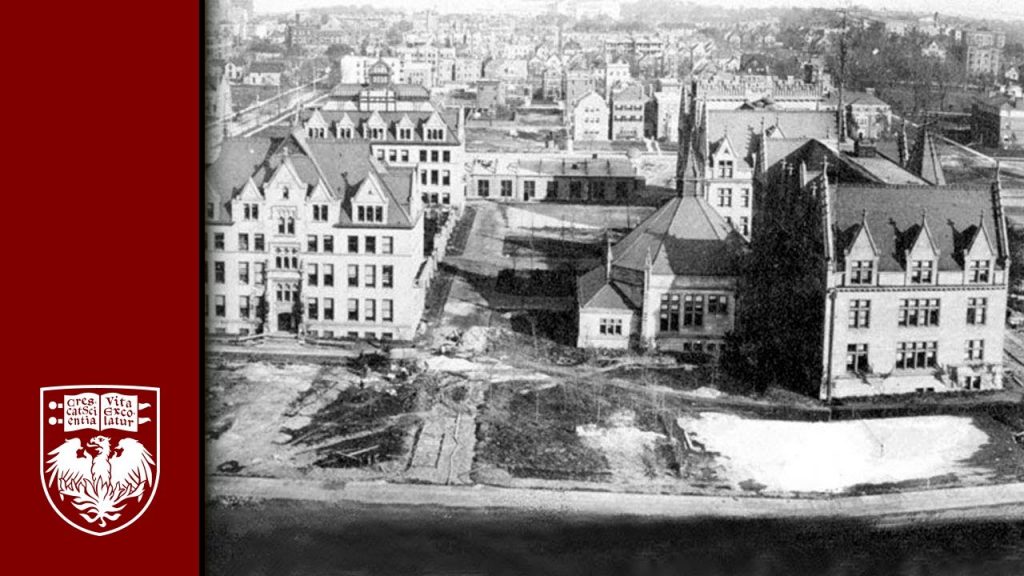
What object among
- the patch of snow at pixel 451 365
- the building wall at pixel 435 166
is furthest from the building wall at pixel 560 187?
the patch of snow at pixel 451 365

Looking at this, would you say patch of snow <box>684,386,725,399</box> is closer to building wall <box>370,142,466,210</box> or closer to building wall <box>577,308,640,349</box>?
building wall <box>577,308,640,349</box>

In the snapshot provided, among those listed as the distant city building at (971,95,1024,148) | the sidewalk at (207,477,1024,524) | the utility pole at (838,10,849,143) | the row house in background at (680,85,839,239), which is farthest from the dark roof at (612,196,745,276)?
the sidewalk at (207,477,1024,524)

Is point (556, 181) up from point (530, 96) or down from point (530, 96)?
down

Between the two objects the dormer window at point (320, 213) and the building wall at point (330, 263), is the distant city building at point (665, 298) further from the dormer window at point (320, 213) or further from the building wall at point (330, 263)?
the dormer window at point (320, 213)

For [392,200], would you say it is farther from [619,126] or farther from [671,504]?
[619,126]

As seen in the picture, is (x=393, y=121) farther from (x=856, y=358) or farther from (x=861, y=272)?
(x=856, y=358)
